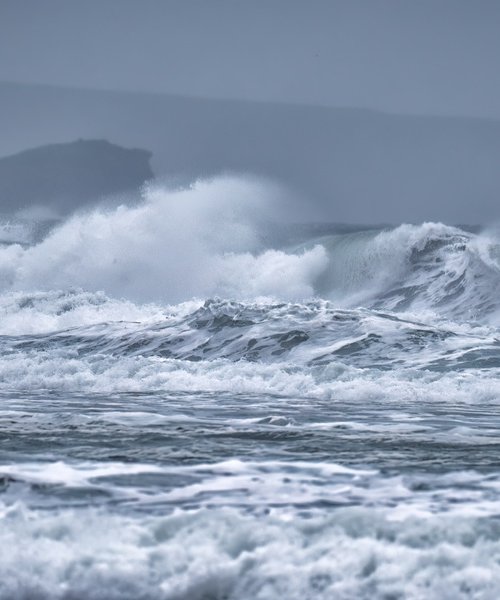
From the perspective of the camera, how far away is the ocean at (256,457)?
10.3 feet

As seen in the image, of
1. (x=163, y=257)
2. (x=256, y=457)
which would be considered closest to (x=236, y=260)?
(x=163, y=257)

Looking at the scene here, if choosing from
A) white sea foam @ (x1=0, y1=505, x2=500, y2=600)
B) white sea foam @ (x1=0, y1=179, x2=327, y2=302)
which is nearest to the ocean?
white sea foam @ (x1=0, y1=505, x2=500, y2=600)

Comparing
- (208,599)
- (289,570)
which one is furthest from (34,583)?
(289,570)

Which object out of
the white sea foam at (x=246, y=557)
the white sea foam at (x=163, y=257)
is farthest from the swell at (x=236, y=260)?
the white sea foam at (x=246, y=557)

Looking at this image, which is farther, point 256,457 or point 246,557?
point 256,457

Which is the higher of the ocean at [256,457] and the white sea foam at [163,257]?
the white sea foam at [163,257]

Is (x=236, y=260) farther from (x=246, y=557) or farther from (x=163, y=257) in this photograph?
(x=246, y=557)

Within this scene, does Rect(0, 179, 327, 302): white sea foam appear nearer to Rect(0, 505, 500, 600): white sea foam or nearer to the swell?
the swell

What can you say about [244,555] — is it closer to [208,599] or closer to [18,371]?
[208,599]

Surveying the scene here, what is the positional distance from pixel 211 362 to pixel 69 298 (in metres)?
13.3

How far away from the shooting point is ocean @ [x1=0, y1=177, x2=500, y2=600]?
3150 mm

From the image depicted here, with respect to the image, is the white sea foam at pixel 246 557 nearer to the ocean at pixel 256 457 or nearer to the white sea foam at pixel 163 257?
the ocean at pixel 256 457

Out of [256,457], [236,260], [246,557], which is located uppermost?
[236,260]

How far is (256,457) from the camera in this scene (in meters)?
5.21
